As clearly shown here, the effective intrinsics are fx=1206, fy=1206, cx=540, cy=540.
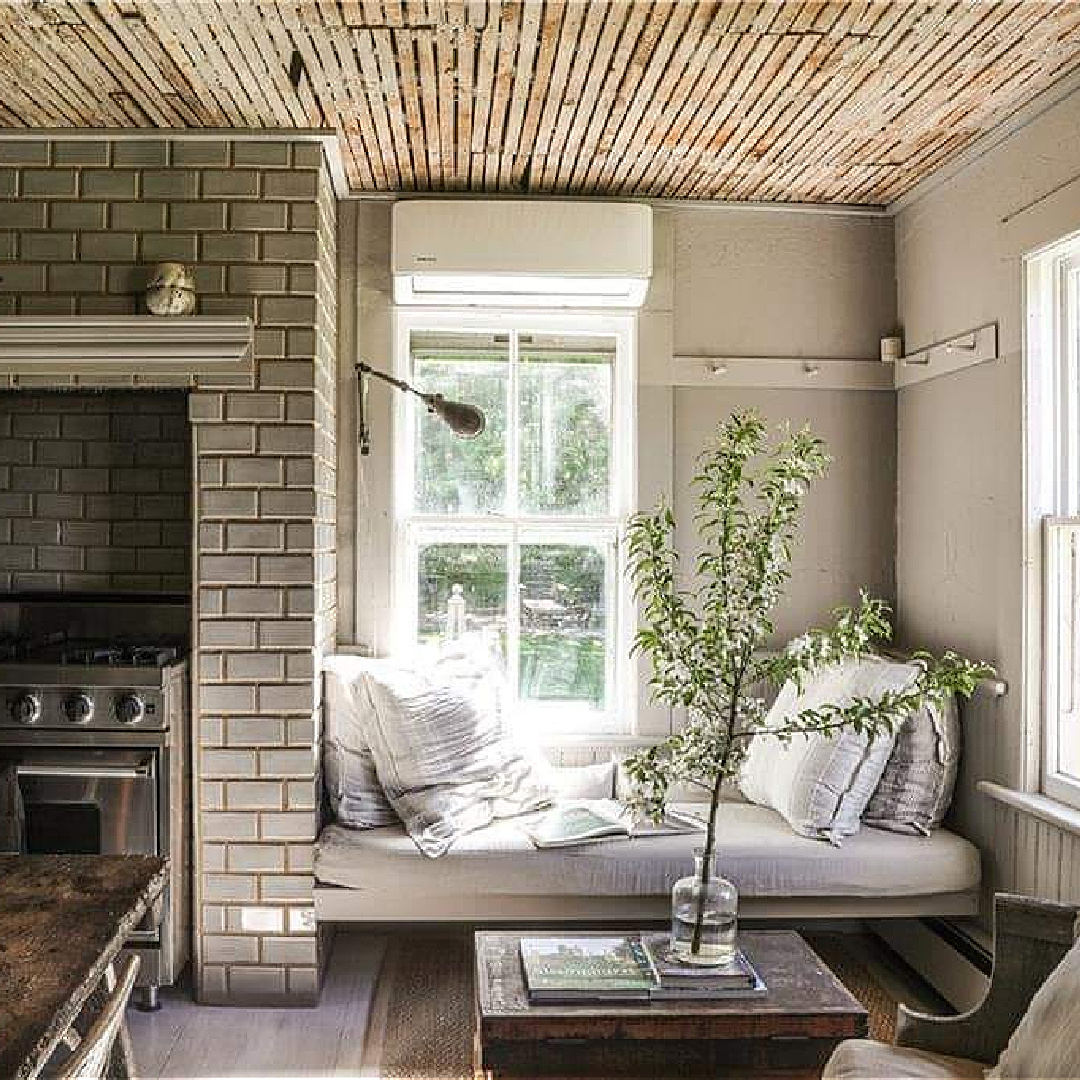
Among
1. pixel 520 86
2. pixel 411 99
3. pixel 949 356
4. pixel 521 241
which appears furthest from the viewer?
pixel 521 241

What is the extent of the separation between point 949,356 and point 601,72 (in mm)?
1618

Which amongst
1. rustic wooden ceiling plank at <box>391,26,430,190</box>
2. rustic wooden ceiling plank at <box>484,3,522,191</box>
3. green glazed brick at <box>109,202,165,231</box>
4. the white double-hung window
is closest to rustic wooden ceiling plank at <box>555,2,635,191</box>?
rustic wooden ceiling plank at <box>484,3,522,191</box>

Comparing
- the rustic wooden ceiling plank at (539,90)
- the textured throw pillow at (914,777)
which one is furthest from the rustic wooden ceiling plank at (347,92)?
the textured throw pillow at (914,777)

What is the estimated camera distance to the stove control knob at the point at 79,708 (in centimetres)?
359

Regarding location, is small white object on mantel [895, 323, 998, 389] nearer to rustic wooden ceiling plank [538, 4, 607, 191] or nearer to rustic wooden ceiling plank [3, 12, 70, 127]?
rustic wooden ceiling plank [538, 4, 607, 191]

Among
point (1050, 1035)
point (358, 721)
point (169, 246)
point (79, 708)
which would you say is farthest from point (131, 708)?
point (1050, 1035)

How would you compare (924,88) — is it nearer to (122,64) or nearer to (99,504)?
(122,64)

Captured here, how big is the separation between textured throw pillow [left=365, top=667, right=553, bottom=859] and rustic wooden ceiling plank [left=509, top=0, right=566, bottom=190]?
1773mm

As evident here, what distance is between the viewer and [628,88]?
3.38 meters

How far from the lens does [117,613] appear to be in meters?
4.23

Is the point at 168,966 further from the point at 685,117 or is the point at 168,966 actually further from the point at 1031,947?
the point at 685,117

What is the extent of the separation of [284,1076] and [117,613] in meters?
1.73

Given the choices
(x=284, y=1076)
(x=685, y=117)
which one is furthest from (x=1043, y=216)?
(x=284, y=1076)

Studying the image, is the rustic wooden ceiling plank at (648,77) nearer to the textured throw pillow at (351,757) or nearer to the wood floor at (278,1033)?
the textured throw pillow at (351,757)
